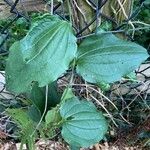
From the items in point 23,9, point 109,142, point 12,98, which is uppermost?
point 23,9

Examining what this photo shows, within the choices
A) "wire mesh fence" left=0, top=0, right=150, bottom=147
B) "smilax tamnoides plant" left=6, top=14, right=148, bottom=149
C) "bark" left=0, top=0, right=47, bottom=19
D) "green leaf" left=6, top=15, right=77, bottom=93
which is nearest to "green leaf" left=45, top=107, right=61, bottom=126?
"smilax tamnoides plant" left=6, top=14, right=148, bottom=149

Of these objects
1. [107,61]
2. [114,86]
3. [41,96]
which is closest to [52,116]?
[41,96]

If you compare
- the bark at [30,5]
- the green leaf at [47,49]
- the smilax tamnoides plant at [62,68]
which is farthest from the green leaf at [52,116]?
the bark at [30,5]

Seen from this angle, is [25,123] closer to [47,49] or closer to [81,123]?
[81,123]

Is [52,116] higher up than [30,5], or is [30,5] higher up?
[30,5]

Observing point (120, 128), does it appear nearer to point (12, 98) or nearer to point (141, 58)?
point (12, 98)

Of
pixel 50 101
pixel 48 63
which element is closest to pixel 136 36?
pixel 50 101

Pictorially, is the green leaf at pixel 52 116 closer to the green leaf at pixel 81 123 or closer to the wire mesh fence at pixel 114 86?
the green leaf at pixel 81 123

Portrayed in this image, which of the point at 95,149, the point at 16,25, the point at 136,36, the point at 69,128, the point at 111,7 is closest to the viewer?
the point at 69,128
